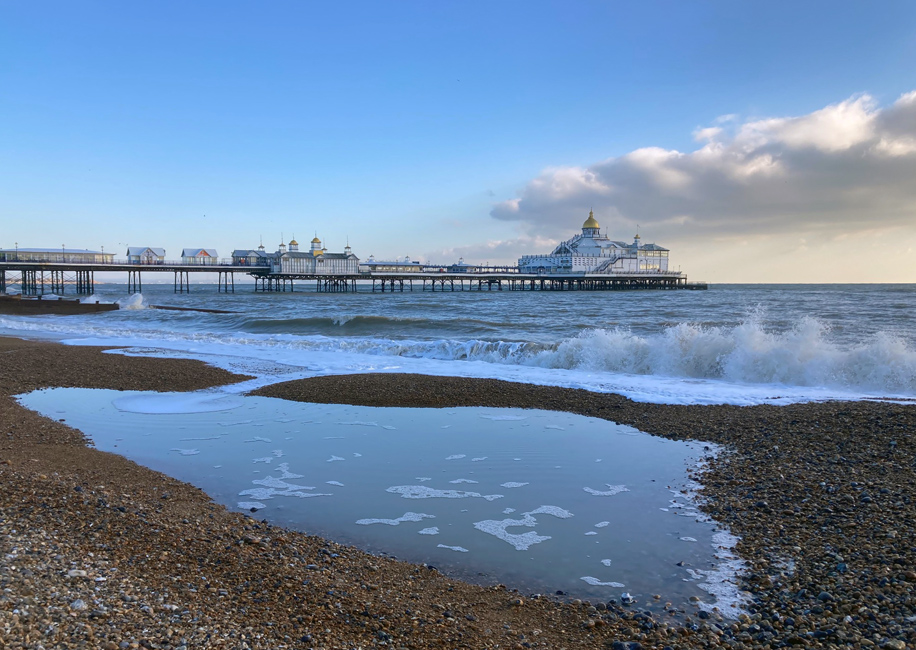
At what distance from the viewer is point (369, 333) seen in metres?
25.8

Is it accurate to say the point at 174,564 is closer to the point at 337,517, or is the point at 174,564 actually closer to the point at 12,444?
the point at 337,517

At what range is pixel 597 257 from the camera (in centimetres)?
10319

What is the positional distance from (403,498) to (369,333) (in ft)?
66.8

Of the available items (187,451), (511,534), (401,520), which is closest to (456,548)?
(511,534)

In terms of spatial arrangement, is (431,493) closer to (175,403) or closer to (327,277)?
(175,403)

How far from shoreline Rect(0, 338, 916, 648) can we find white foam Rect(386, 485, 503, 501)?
1.30m

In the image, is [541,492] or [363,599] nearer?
[363,599]

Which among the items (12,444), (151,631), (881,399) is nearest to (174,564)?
(151,631)

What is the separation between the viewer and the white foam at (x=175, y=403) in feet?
32.2

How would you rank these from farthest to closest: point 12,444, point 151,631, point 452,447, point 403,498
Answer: point 452,447, point 12,444, point 403,498, point 151,631

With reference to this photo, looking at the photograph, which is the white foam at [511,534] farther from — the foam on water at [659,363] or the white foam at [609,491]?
the foam on water at [659,363]

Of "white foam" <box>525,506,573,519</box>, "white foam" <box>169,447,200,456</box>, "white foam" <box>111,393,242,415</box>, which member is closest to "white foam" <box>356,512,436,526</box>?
"white foam" <box>525,506,573,519</box>

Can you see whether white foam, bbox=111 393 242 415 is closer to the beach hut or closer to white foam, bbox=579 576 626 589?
white foam, bbox=579 576 626 589

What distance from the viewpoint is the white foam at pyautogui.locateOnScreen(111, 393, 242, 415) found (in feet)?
32.2
